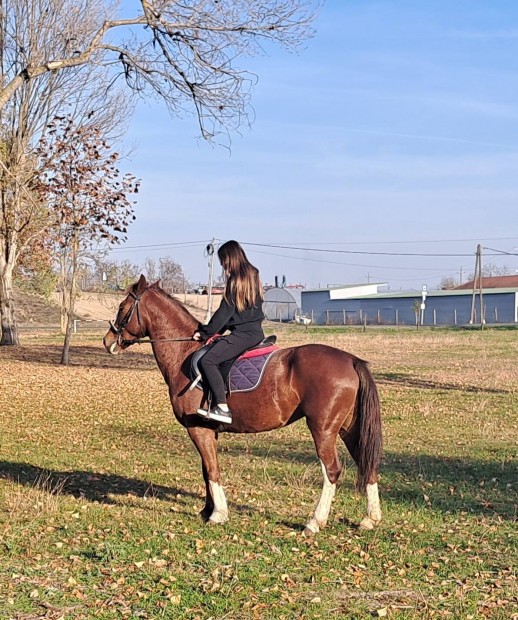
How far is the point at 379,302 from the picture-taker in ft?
363

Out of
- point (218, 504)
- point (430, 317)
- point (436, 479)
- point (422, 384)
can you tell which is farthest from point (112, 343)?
point (430, 317)

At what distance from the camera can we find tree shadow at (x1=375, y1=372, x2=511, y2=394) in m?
21.6

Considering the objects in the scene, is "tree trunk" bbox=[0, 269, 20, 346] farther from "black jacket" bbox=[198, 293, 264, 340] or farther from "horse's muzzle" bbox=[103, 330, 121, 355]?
"black jacket" bbox=[198, 293, 264, 340]

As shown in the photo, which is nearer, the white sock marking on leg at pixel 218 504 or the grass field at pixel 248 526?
the grass field at pixel 248 526

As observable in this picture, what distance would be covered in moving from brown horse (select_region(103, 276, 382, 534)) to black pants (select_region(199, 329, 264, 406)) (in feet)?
0.67

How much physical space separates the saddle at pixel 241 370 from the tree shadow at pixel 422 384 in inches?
564

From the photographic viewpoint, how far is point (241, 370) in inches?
322

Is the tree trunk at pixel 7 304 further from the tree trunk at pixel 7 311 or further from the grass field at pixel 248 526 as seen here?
the grass field at pixel 248 526

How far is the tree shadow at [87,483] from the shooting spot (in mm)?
9594

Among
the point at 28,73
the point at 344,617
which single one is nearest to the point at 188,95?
the point at 28,73

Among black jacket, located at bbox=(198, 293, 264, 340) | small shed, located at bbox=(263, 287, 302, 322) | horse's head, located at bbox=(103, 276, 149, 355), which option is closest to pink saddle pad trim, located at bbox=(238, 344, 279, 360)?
black jacket, located at bbox=(198, 293, 264, 340)

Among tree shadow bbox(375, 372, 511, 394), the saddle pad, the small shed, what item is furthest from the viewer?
the small shed

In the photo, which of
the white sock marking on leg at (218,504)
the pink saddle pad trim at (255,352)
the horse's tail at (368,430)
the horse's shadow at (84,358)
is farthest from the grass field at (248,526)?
the horse's shadow at (84,358)

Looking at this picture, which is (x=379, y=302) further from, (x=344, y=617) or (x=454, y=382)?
(x=344, y=617)
